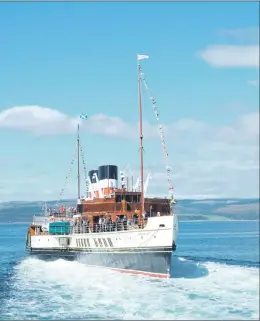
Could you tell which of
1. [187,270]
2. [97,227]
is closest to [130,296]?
[187,270]

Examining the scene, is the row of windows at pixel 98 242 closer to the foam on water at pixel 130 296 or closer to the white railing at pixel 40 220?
the foam on water at pixel 130 296

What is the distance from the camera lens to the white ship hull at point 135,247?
5438 cm

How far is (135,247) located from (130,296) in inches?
478

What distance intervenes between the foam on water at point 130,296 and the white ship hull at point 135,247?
146 centimetres

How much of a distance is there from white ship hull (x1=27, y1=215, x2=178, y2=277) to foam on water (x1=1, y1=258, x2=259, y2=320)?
4.79 ft

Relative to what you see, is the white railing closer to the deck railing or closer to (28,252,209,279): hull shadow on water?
the deck railing

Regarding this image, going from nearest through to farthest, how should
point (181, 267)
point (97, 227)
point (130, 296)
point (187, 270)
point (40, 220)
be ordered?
point (130, 296), point (187, 270), point (181, 267), point (97, 227), point (40, 220)

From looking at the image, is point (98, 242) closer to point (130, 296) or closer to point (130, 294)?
point (130, 294)

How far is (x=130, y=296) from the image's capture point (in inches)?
1773

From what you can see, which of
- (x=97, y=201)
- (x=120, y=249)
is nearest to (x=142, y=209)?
(x=120, y=249)

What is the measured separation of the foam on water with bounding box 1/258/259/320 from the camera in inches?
1521

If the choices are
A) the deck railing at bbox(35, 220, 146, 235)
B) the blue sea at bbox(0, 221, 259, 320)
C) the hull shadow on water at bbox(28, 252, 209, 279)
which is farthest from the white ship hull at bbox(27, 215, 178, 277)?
the hull shadow on water at bbox(28, 252, 209, 279)

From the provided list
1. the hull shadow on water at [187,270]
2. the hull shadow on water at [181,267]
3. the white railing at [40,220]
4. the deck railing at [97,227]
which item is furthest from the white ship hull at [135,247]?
the white railing at [40,220]

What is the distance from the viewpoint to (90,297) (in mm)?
46000
